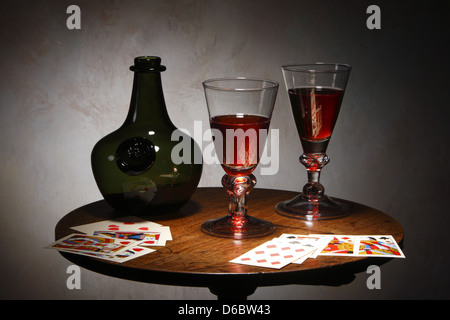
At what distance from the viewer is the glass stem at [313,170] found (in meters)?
1.88

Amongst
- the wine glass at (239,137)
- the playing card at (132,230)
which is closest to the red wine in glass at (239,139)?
the wine glass at (239,137)

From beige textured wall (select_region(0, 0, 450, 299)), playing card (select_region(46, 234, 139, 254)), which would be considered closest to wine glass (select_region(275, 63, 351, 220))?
playing card (select_region(46, 234, 139, 254))

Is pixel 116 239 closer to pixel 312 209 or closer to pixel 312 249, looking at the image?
pixel 312 249

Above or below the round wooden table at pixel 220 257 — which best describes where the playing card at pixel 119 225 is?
above

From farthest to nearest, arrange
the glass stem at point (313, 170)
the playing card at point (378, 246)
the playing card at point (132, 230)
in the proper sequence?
the glass stem at point (313, 170) → the playing card at point (132, 230) → the playing card at point (378, 246)

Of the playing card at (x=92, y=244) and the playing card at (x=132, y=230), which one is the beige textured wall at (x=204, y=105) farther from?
the playing card at (x=92, y=244)

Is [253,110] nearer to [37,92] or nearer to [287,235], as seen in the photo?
[287,235]

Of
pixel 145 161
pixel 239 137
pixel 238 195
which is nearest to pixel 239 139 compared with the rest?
pixel 239 137

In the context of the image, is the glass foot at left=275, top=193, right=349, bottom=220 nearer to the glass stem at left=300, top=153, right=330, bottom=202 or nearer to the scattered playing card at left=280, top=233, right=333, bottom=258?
the glass stem at left=300, top=153, right=330, bottom=202

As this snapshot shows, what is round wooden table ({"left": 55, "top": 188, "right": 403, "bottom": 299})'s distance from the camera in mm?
1338

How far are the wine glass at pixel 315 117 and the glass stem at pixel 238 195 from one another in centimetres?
22

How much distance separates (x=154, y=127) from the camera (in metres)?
1.81

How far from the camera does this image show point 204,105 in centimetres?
304
